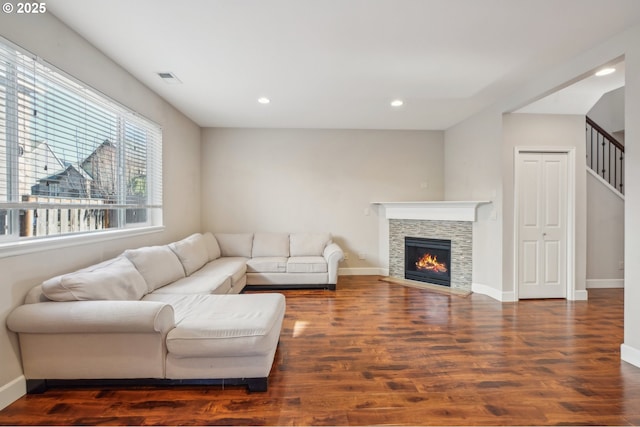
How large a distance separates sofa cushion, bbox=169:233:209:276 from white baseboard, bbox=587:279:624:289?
19.1 feet

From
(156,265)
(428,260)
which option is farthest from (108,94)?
(428,260)

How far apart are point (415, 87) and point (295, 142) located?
246 centimetres

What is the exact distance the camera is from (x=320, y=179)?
17.8 ft

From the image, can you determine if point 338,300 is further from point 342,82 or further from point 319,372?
point 342,82

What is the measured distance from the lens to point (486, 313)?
3.55 meters

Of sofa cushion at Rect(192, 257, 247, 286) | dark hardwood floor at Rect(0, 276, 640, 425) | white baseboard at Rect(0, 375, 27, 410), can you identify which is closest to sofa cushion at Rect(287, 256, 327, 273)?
sofa cushion at Rect(192, 257, 247, 286)

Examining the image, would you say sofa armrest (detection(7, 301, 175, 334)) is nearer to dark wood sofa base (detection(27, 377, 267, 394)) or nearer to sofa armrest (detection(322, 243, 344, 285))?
dark wood sofa base (detection(27, 377, 267, 394))

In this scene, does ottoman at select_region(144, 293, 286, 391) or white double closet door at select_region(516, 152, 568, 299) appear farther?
white double closet door at select_region(516, 152, 568, 299)

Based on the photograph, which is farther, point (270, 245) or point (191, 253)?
point (270, 245)

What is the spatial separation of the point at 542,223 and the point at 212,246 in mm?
4829

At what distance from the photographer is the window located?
6.32ft

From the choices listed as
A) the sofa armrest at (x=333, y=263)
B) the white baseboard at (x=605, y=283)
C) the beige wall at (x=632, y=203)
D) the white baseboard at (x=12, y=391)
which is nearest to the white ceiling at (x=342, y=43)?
the beige wall at (x=632, y=203)

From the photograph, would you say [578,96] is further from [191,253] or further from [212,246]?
[212,246]

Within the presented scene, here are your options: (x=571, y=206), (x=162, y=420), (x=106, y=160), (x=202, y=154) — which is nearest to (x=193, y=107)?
(x=202, y=154)
